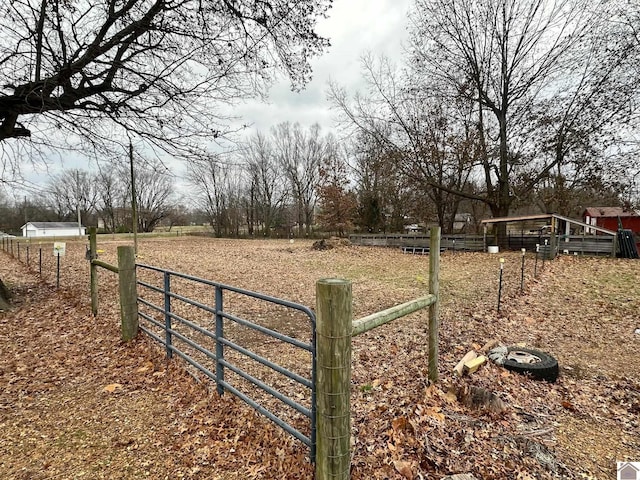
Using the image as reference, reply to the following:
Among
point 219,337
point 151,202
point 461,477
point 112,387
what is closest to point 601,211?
point 461,477

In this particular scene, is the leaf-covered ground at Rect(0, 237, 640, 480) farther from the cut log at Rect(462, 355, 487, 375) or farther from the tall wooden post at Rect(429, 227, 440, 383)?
the tall wooden post at Rect(429, 227, 440, 383)

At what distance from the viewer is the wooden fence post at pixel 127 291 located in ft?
14.4

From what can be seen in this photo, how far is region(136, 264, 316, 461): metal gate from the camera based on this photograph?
2.41 meters

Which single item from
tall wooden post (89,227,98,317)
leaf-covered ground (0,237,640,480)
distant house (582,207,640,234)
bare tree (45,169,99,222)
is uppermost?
bare tree (45,169,99,222)

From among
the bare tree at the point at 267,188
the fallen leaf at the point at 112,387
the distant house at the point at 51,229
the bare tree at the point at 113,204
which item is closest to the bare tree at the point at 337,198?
the bare tree at the point at 267,188

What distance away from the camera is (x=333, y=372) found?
1868 mm

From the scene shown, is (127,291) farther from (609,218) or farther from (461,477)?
(609,218)

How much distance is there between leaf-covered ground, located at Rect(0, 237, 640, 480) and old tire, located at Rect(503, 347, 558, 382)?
117mm

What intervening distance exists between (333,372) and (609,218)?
33770 millimetres

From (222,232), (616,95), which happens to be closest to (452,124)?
(616,95)

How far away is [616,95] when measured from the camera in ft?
42.4

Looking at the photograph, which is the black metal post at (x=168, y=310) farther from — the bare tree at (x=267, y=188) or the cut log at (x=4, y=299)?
the bare tree at (x=267, y=188)

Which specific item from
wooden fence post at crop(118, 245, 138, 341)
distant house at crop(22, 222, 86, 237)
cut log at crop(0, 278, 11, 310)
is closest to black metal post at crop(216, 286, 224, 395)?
wooden fence post at crop(118, 245, 138, 341)

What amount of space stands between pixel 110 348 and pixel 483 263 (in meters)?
13.8
